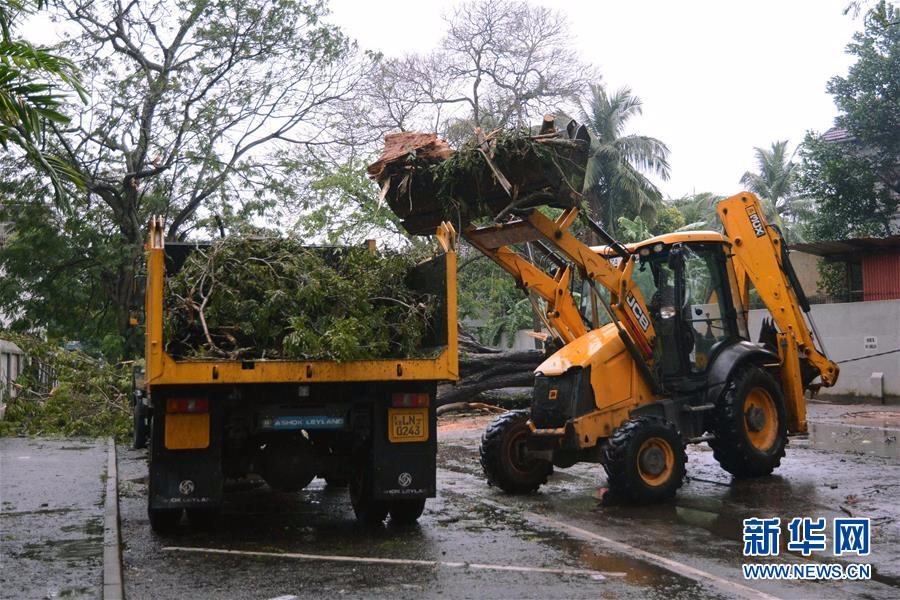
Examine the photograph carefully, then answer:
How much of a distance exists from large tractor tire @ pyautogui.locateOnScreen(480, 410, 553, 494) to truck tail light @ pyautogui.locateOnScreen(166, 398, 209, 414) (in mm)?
3666

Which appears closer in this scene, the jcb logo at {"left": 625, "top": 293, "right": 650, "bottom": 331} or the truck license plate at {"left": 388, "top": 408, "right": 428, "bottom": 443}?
the truck license plate at {"left": 388, "top": 408, "right": 428, "bottom": 443}

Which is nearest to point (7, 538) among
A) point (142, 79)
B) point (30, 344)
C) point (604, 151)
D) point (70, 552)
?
point (70, 552)

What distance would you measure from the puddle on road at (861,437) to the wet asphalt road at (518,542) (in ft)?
4.13

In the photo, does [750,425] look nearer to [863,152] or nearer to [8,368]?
[8,368]

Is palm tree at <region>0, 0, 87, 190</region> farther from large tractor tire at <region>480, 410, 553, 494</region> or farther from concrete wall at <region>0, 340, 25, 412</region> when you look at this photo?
concrete wall at <region>0, 340, 25, 412</region>

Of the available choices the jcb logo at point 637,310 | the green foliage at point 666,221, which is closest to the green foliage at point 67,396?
the jcb logo at point 637,310

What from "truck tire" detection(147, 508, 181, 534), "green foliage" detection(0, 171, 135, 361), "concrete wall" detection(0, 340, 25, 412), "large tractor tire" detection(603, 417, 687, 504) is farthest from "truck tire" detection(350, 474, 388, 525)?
"green foliage" detection(0, 171, 135, 361)

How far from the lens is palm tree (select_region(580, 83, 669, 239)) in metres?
38.2

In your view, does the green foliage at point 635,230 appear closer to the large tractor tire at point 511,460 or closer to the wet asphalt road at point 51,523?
the wet asphalt road at point 51,523

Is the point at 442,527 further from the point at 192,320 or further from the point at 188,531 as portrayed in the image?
the point at 192,320

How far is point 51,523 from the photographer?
27.6 ft

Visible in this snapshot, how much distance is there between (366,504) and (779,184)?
43698 mm

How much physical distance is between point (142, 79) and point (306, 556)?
20.8 metres

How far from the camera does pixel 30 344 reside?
20156 mm
